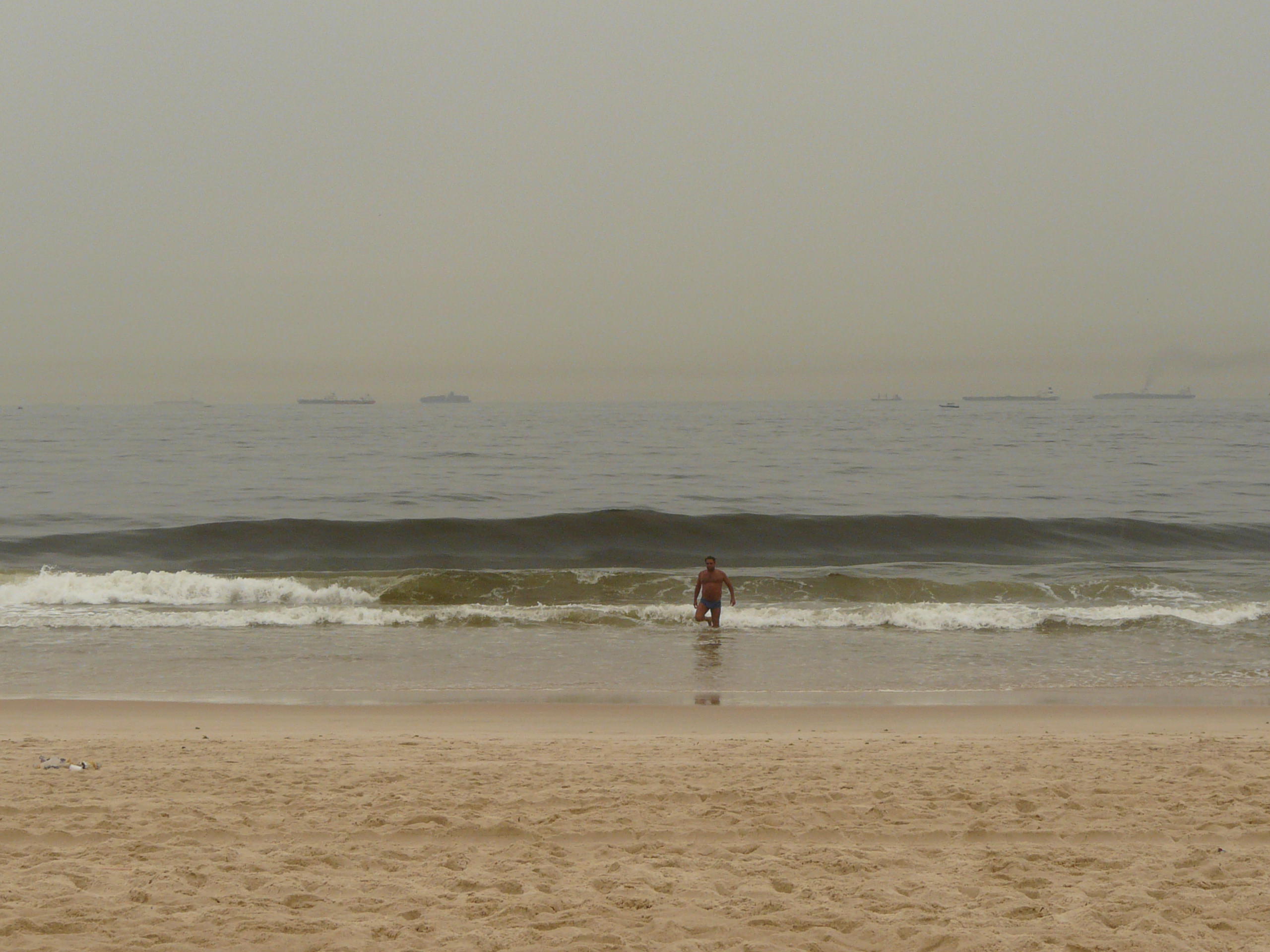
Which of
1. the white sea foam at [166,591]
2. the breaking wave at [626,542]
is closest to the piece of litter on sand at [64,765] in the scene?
the white sea foam at [166,591]

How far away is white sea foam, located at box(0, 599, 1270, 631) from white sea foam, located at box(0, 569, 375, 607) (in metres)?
0.71

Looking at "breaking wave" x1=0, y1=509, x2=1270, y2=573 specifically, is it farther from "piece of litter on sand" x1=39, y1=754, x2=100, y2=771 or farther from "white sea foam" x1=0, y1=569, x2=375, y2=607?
"piece of litter on sand" x1=39, y1=754, x2=100, y2=771

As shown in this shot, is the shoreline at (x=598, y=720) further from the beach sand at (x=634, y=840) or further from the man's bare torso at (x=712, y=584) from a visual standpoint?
the man's bare torso at (x=712, y=584)

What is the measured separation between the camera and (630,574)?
797 inches

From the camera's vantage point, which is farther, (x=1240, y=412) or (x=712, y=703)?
(x=1240, y=412)

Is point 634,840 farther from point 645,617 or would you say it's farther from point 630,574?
point 630,574

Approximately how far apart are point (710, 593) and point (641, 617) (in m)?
1.46

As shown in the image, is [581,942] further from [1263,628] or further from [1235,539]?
[1235,539]

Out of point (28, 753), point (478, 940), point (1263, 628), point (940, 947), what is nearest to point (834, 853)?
point (940, 947)

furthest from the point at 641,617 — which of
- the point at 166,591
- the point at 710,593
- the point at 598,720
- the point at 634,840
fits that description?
the point at 634,840

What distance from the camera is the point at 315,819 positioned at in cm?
619

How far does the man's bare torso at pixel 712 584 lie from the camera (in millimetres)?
15875

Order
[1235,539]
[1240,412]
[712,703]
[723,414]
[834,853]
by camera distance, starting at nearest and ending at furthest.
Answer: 1. [834,853]
2. [712,703]
3. [1235,539]
4. [723,414]
5. [1240,412]

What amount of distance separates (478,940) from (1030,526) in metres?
26.4
